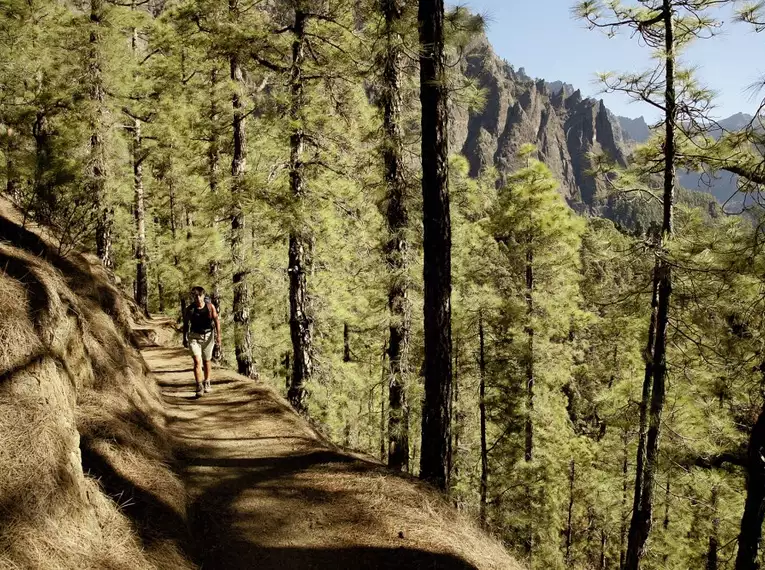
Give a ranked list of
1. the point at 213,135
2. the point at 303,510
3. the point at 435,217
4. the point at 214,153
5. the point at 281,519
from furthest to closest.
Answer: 1. the point at 214,153
2. the point at 213,135
3. the point at 435,217
4. the point at 303,510
5. the point at 281,519

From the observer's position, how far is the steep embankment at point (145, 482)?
115 inches

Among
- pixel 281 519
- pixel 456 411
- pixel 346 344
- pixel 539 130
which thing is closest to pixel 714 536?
pixel 456 411

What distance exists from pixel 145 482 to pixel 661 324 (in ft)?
29.9

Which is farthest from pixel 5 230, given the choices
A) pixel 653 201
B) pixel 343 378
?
pixel 653 201

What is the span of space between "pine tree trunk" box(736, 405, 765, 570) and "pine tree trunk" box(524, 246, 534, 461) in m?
9.05

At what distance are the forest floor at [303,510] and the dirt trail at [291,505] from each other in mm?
10

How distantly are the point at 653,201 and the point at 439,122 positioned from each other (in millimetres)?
6408

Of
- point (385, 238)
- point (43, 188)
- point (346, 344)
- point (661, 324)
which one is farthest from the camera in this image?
point (346, 344)

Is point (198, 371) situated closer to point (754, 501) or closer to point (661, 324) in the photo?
point (754, 501)

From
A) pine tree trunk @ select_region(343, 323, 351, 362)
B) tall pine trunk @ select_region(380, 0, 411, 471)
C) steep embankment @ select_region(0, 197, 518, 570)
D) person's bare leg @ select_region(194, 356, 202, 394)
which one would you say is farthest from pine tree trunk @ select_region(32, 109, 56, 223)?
pine tree trunk @ select_region(343, 323, 351, 362)

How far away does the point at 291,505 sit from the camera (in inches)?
188

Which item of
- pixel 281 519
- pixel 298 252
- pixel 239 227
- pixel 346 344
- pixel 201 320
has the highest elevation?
pixel 239 227

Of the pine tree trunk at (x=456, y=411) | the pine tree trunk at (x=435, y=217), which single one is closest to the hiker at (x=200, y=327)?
the pine tree trunk at (x=435, y=217)

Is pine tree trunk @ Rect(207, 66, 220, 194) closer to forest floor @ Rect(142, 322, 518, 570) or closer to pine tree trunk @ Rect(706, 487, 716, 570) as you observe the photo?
forest floor @ Rect(142, 322, 518, 570)
